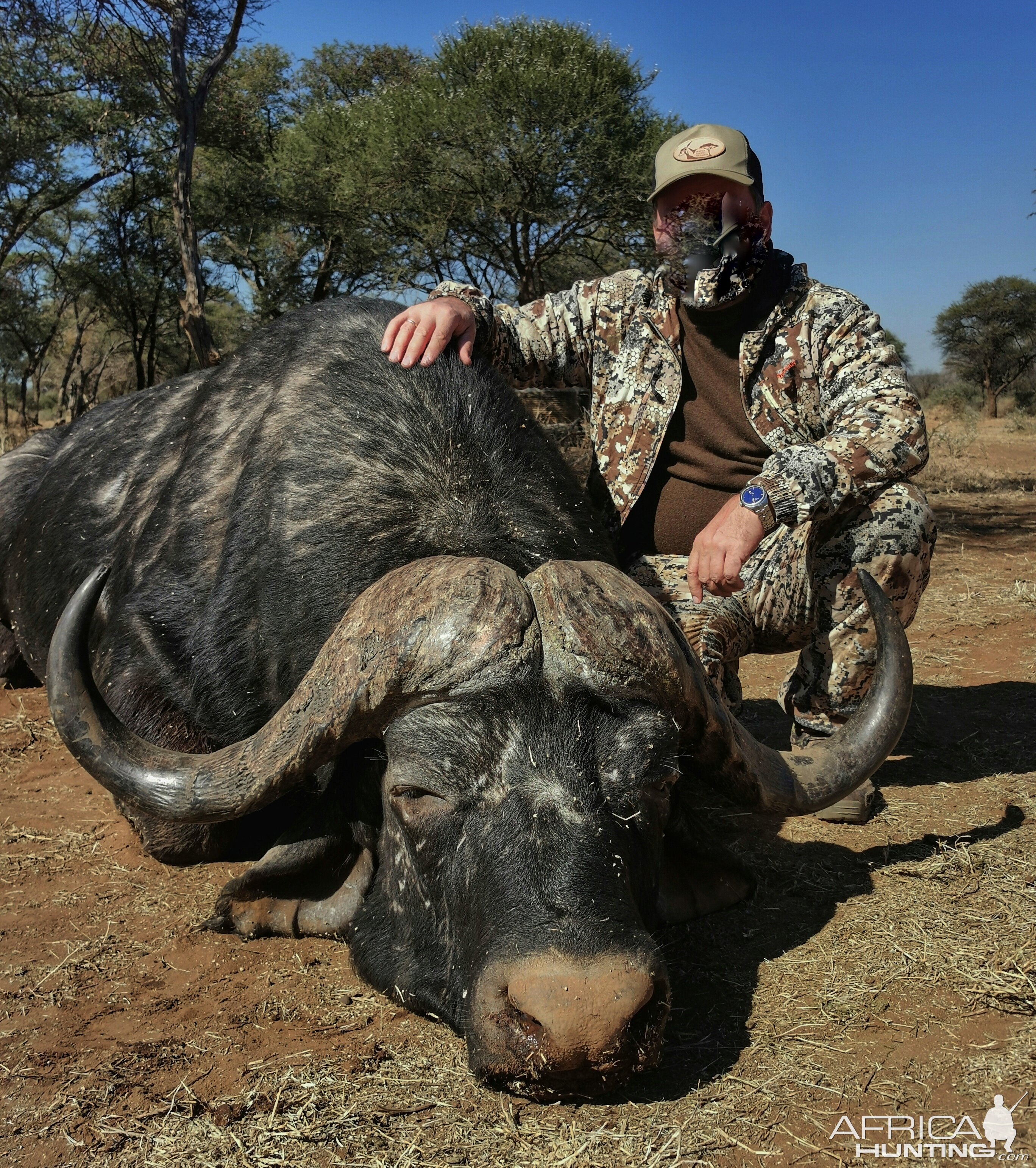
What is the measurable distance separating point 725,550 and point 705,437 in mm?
1130

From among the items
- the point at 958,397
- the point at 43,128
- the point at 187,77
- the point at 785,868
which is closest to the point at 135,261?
the point at 43,128

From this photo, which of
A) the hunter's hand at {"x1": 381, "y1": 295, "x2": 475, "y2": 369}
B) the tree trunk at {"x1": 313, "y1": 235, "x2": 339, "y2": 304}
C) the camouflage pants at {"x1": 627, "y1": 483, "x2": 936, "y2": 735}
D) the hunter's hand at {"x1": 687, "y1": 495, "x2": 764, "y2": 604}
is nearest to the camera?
the hunter's hand at {"x1": 687, "y1": 495, "x2": 764, "y2": 604}

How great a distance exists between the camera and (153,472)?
14.4 ft

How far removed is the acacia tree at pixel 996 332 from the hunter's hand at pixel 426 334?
1447 inches

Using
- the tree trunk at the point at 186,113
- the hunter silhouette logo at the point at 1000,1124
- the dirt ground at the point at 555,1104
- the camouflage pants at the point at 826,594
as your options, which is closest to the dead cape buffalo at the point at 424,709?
the dirt ground at the point at 555,1104

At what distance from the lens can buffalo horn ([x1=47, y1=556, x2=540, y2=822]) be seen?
232 centimetres

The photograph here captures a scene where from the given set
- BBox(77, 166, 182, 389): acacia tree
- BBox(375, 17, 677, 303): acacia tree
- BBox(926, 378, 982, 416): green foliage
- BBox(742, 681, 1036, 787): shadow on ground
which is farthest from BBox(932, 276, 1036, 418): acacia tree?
BBox(742, 681, 1036, 787): shadow on ground

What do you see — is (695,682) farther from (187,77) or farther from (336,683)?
(187,77)

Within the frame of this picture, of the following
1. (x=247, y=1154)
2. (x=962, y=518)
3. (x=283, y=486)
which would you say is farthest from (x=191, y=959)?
(x=962, y=518)

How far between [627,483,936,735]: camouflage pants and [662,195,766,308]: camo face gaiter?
1.12 metres

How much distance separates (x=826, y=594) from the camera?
3.97 metres

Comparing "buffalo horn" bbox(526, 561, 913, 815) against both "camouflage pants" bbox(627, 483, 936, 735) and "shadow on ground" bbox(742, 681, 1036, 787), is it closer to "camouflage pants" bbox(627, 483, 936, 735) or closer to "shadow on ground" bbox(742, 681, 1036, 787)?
"camouflage pants" bbox(627, 483, 936, 735)

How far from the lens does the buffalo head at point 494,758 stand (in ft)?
6.86

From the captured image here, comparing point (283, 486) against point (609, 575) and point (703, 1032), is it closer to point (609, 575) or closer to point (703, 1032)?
point (609, 575)
